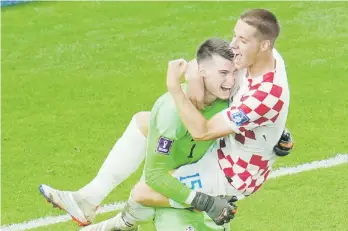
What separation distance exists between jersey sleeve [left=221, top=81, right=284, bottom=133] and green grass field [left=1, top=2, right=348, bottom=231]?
2020 millimetres

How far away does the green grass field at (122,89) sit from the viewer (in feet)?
27.5

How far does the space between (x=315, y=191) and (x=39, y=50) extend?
222 inches

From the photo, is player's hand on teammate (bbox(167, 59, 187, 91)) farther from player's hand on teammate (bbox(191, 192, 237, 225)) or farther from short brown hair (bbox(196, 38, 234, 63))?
player's hand on teammate (bbox(191, 192, 237, 225))

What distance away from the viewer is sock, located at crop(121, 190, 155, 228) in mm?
6695

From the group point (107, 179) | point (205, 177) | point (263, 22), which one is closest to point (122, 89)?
point (107, 179)

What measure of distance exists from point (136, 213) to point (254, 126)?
1208 millimetres

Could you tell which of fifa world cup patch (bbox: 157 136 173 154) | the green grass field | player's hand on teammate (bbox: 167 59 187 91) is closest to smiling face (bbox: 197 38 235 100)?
player's hand on teammate (bbox: 167 59 187 91)

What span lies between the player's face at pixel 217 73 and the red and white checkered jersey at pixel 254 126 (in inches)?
5.1

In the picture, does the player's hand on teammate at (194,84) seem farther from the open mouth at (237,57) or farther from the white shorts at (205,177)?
the white shorts at (205,177)

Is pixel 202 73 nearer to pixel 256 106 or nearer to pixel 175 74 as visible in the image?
pixel 175 74

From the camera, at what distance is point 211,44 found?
19.6ft

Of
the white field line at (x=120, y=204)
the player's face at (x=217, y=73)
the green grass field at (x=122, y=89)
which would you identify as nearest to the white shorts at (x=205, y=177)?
the player's face at (x=217, y=73)

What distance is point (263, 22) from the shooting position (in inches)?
235

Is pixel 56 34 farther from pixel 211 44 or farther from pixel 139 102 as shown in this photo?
pixel 211 44
